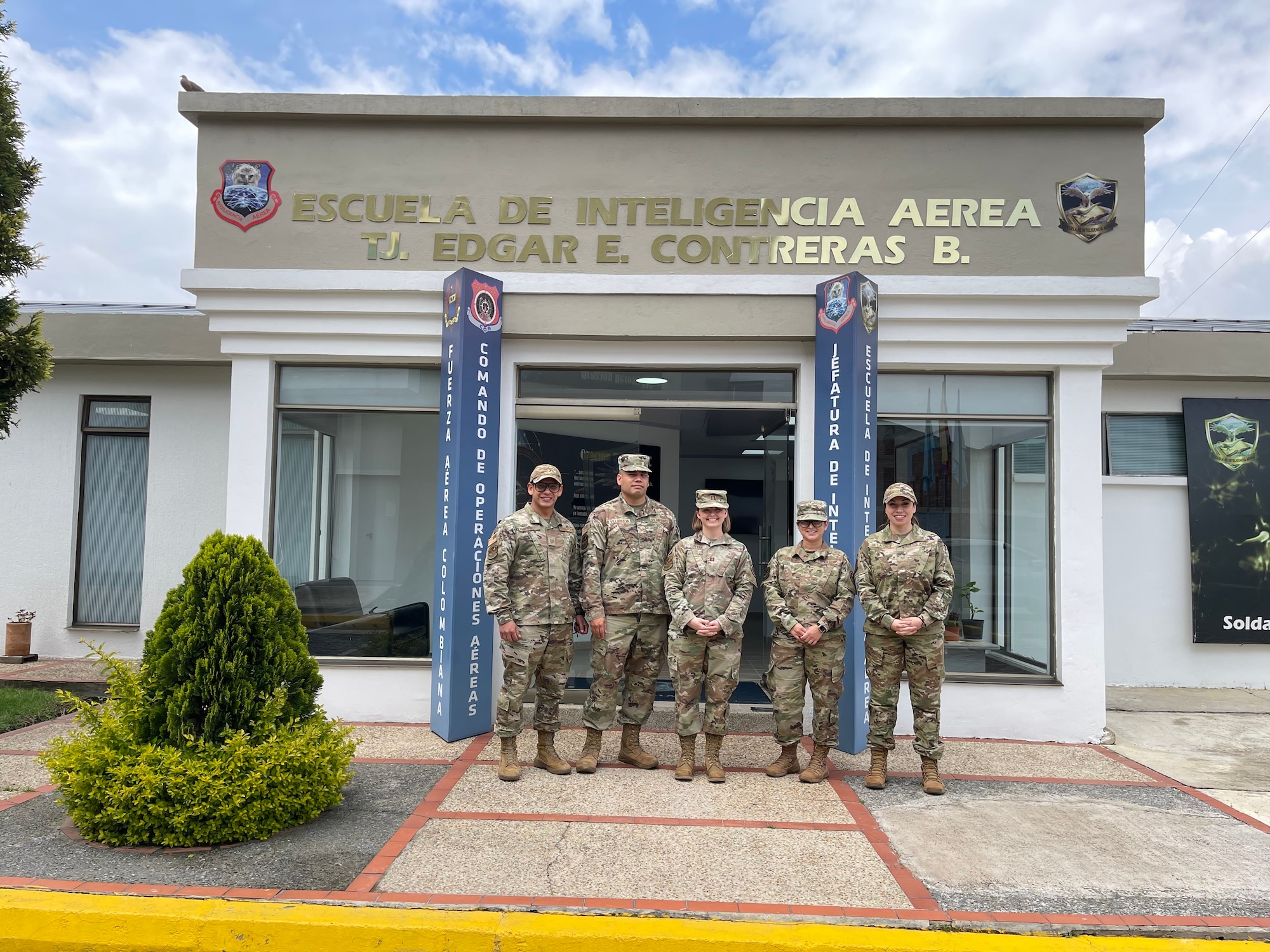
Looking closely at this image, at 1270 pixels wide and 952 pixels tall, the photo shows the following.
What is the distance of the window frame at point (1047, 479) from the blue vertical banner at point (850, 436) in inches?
26.3

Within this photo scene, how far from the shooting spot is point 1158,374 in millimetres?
8500

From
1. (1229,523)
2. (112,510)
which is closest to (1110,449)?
(1229,523)

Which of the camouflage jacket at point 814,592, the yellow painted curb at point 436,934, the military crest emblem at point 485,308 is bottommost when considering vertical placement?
the yellow painted curb at point 436,934

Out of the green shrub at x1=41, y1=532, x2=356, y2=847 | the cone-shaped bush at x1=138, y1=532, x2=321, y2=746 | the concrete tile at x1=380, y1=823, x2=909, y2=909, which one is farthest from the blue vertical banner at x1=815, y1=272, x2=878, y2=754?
the cone-shaped bush at x1=138, y1=532, x2=321, y2=746

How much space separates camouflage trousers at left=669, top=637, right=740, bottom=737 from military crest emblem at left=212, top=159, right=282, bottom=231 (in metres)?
5.08

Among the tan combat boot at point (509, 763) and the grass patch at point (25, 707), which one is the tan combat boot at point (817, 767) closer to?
the tan combat boot at point (509, 763)

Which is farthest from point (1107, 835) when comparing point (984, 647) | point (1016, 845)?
point (984, 647)

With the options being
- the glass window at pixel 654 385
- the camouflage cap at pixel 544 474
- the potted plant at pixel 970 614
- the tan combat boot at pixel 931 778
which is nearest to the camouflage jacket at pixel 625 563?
the camouflage cap at pixel 544 474

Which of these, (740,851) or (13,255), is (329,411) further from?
(740,851)

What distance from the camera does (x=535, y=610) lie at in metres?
5.43

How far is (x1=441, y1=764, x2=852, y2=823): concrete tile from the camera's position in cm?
476

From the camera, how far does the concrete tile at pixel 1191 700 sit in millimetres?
7758

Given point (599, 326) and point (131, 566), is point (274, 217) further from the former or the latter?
point (131, 566)

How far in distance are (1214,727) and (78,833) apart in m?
8.51
